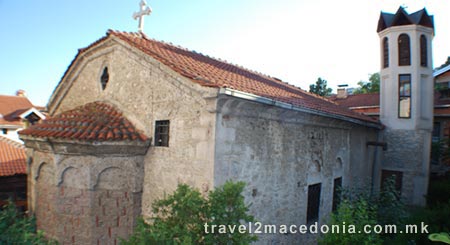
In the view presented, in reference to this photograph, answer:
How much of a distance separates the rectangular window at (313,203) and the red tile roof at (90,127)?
4668mm

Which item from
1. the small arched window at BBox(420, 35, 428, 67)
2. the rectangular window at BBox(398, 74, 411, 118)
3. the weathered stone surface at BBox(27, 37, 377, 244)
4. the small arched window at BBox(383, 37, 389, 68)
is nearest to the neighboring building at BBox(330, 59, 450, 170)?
the rectangular window at BBox(398, 74, 411, 118)

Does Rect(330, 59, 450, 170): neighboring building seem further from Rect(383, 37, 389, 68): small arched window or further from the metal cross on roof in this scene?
the metal cross on roof

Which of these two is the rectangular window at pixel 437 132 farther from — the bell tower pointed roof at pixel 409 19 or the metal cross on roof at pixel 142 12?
the metal cross on roof at pixel 142 12

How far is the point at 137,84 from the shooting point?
560 centimetres

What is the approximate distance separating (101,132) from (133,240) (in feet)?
7.60

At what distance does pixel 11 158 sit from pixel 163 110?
9.17 metres

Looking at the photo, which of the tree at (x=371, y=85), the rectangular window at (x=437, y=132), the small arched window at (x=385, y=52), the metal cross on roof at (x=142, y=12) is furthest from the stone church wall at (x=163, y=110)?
the tree at (x=371, y=85)

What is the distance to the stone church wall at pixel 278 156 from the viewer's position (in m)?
4.58

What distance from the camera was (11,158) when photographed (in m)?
10.2

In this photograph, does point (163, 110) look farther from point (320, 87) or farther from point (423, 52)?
point (320, 87)

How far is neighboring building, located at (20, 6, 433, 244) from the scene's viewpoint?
4.51m

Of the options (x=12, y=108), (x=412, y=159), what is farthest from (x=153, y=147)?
(x=12, y=108)

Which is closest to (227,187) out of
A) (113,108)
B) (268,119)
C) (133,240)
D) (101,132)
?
(133,240)

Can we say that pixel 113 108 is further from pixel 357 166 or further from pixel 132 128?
pixel 357 166
